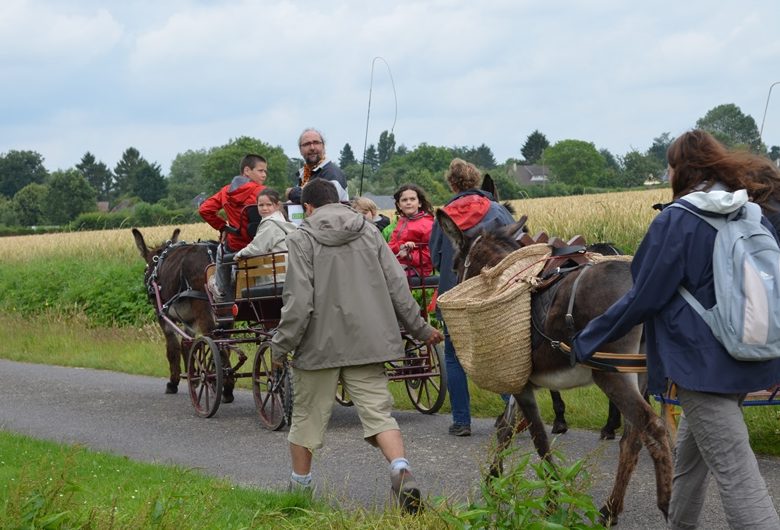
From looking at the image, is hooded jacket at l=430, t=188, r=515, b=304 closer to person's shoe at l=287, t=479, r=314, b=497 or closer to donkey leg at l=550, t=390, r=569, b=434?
donkey leg at l=550, t=390, r=569, b=434

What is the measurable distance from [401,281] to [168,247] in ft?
21.9

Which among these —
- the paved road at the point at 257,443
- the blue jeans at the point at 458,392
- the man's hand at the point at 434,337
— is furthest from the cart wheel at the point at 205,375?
the man's hand at the point at 434,337

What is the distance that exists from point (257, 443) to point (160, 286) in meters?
3.62

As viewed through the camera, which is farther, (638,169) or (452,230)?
(638,169)

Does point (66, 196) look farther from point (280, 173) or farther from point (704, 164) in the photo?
point (704, 164)

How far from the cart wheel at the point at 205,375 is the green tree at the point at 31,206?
8475cm

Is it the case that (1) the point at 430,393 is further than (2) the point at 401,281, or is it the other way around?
(1) the point at 430,393

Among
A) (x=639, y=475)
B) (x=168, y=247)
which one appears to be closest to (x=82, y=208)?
(x=168, y=247)

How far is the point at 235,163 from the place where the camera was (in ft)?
299

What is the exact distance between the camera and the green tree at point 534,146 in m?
134

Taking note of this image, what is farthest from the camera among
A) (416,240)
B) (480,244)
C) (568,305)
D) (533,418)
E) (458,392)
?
(416,240)

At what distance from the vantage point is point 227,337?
38.8 feet

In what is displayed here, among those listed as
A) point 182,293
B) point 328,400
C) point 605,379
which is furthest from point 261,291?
point 605,379

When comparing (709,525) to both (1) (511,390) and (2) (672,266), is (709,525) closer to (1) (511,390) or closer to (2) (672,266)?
(1) (511,390)
